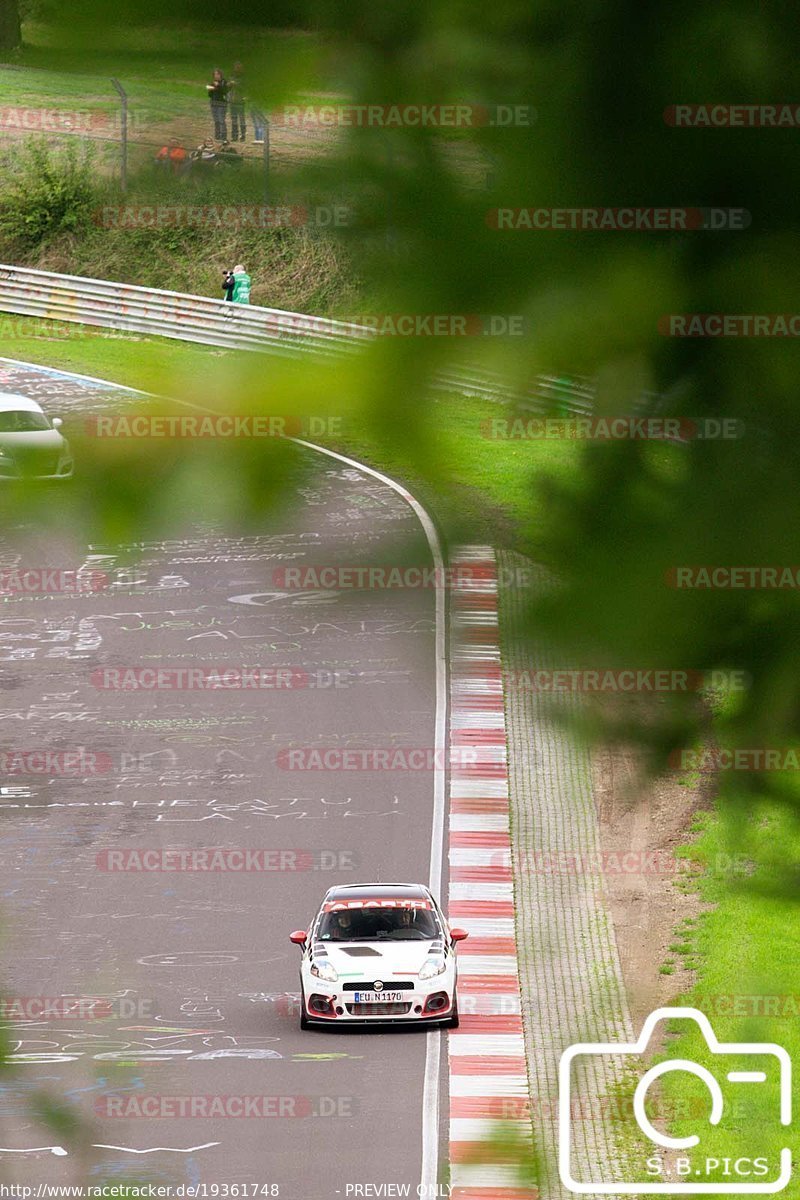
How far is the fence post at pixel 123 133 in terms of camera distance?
1.07 meters

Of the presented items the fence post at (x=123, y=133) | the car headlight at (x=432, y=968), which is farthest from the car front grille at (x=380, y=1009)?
the fence post at (x=123, y=133)

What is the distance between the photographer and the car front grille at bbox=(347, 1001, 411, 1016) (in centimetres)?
1762

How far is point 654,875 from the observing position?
21656 mm

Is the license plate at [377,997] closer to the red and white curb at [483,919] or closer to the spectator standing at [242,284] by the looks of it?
the red and white curb at [483,919]

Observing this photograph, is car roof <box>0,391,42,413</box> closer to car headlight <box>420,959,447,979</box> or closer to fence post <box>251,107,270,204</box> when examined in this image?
fence post <box>251,107,270,204</box>

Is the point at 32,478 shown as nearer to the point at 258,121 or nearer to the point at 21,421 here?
the point at 258,121

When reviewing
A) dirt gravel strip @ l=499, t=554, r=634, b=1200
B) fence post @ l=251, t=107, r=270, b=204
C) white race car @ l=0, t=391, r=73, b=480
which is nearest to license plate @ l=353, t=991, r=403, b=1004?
dirt gravel strip @ l=499, t=554, r=634, b=1200

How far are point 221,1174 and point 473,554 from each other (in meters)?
13.8

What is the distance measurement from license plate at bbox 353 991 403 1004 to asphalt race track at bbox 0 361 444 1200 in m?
0.45

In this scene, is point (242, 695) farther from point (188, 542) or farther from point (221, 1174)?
point (188, 542)

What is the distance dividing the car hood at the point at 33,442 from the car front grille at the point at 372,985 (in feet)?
55.1

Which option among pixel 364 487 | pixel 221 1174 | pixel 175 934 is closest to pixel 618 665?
pixel 364 487

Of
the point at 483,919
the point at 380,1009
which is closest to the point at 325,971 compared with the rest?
the point at 380,1009

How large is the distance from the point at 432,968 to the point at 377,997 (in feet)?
2.48
